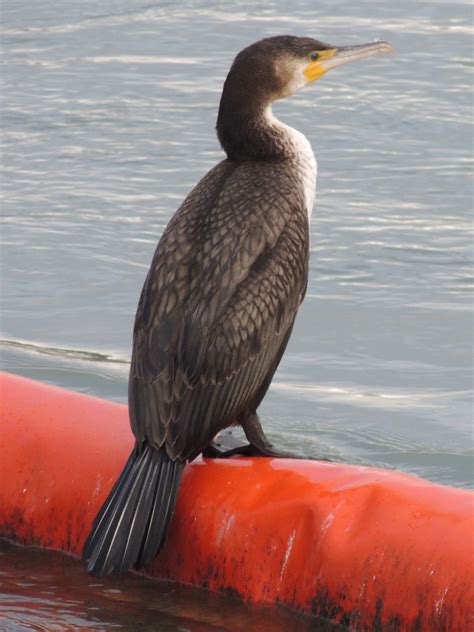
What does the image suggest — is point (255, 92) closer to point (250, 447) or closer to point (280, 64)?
point (280, 64)

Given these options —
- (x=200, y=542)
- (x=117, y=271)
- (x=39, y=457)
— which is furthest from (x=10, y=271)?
(x=200, y=542)

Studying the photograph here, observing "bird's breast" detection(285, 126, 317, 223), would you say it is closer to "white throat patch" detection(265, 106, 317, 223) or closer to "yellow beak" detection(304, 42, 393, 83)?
"white throat patch" detection(265, 106, 317, 223)

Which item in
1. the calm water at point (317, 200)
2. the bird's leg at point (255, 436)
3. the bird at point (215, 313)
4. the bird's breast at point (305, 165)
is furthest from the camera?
the calm water at point (317, 200)

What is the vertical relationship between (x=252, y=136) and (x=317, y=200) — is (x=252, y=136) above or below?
above

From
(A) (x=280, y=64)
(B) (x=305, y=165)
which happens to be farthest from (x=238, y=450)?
(A) (x=280, y=64)

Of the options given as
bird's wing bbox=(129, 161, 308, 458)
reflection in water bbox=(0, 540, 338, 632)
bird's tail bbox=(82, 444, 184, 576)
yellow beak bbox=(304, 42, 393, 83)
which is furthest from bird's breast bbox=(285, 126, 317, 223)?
reflection in water bbox=(0, 540, 338, 632)

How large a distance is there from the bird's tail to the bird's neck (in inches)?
47.3

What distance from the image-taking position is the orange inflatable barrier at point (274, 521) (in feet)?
12.2

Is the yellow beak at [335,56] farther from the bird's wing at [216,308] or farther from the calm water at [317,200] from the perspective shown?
the calm water at [317,200]

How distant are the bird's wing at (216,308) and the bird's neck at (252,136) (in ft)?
0.58

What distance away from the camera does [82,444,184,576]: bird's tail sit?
3869 mm

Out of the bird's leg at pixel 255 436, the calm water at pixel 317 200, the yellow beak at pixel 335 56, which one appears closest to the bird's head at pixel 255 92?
the yellow beak at pixel 335 56

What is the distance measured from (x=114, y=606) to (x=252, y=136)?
1.57 meters

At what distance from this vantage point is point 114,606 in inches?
161
